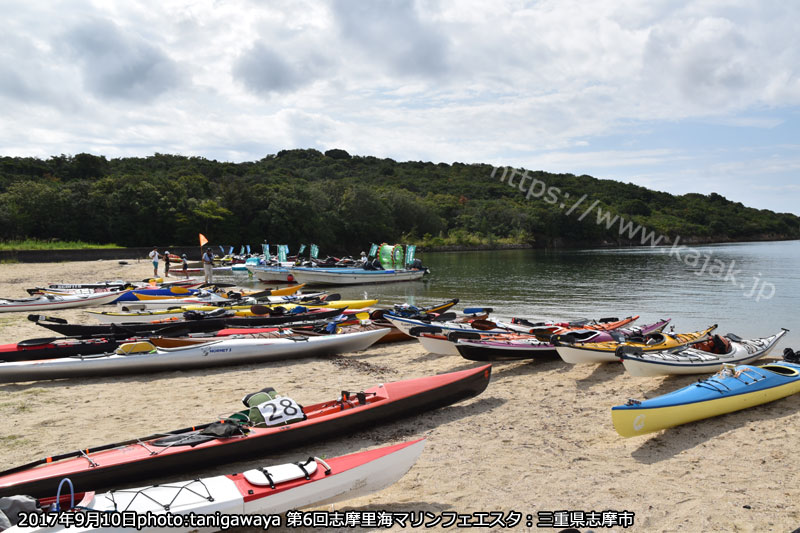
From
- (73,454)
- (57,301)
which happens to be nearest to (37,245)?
(57,301)

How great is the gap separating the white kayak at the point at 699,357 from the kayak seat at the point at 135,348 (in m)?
7.97

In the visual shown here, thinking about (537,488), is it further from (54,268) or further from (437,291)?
(54,268)

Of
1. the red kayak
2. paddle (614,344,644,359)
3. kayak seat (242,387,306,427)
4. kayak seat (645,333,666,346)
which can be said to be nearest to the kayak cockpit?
kayak seat (645,333,666,346)

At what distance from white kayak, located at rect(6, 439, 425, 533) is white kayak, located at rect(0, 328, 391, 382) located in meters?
4.93

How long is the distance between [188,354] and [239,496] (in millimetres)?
5993

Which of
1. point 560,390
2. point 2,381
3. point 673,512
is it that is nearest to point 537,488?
point 673,512

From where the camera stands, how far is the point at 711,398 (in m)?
6.44

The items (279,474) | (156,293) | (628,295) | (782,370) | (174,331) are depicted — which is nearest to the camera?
(279,474)

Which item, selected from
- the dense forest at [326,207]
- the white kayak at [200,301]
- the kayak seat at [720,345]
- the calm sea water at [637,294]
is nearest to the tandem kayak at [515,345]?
the kayak seat at [720,345]

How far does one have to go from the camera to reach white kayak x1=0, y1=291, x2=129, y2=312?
14875 mm

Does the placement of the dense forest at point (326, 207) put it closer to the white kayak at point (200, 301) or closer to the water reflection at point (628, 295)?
the water reflection at point (628, 295)

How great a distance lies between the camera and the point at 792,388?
727cm

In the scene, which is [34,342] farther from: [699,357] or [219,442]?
[699,357]

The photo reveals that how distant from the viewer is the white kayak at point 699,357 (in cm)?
739
